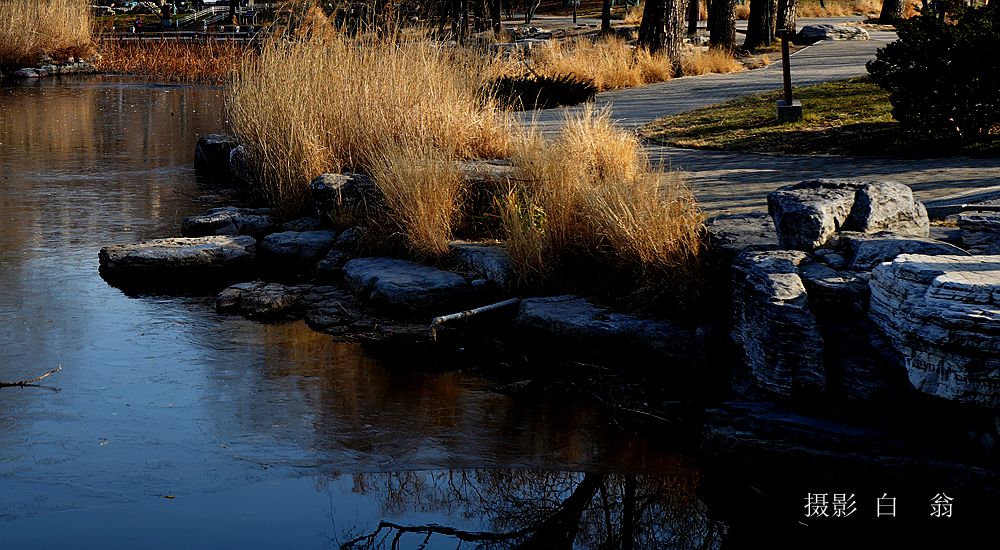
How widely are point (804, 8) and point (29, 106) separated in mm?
30282

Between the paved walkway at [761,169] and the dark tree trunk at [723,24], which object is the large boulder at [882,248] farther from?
the dark tree trunk at [723,24]

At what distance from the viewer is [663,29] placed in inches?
764

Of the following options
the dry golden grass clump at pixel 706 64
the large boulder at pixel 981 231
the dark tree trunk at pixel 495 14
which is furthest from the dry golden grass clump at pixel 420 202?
the dark tree trunk at pixel 495 14

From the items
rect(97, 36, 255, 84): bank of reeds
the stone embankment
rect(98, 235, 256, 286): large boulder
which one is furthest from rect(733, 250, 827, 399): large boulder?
rect(97, 36, 255, 84): bank of reeds

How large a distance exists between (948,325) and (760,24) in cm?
2081

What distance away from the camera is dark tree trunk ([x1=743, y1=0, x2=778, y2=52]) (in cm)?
2428

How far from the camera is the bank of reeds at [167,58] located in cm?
2769

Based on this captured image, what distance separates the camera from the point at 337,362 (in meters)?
6.96

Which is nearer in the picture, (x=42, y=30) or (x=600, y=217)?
(x=600, y=217)

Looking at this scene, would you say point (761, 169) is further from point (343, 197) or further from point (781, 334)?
point (781, 334)

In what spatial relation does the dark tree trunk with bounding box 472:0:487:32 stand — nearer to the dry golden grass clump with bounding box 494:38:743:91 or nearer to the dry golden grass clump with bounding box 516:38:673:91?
the dry golden grass clump with bounding box 494:38:743:91

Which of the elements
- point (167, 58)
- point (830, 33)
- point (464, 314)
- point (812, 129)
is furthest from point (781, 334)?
point (167, 58)

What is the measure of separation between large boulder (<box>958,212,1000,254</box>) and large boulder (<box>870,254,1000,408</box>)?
0.91 meters

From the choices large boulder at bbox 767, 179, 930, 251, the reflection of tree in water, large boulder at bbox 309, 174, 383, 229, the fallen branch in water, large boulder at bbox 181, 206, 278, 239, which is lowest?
the reflection of tree in water
